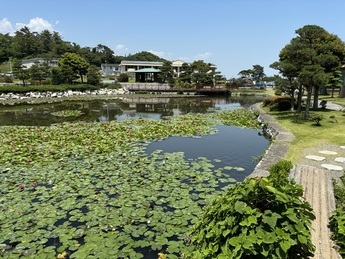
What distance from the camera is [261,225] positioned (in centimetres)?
217

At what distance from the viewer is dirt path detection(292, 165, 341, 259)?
11.5 feet

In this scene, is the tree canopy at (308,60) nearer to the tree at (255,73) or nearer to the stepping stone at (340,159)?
the stepping stone at (340,159)

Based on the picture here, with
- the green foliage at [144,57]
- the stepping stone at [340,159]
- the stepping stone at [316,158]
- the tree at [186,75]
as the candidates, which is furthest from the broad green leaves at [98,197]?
the green foliage at [144,57]

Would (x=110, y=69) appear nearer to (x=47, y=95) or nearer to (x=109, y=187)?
(x=47, y=95)

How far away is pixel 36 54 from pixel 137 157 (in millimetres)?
78073

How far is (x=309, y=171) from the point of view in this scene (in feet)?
20.6

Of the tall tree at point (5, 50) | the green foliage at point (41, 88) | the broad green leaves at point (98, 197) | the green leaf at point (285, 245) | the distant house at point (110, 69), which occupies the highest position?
the tall tree at point (5, 50)

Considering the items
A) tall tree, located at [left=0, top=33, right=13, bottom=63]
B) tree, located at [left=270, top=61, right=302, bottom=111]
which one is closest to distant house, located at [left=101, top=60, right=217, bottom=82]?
tall tree, located at [left=0, top=33, right=13, bottom=63]

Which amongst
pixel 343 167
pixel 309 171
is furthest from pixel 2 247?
pixel 343 167

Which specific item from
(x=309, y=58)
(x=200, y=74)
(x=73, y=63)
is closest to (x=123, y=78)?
(x=73, y=63)

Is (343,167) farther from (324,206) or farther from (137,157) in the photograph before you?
(137,157)

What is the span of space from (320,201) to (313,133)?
7.07 meters

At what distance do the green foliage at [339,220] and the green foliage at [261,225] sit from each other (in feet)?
4.08

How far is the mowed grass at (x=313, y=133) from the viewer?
8805mm
